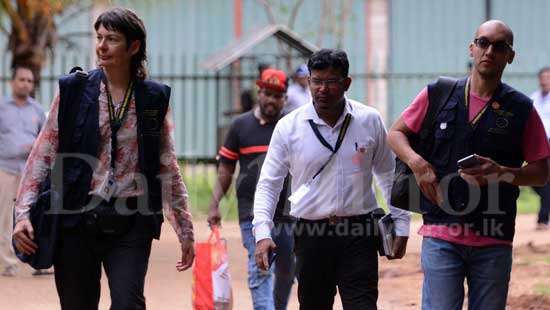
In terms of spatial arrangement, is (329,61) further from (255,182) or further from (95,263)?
(255,182)

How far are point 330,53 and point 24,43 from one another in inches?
404

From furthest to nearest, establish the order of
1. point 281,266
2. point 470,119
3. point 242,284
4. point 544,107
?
point 544,107, point 242,284, point 281,266, point 470,119

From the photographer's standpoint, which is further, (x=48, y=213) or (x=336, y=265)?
(x=336, y=265)

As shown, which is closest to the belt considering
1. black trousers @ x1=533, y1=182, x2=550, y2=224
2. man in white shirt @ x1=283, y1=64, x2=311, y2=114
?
man in white shirt @ x1=283, y1=64, x2=311, y2=114

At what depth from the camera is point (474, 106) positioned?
638cm

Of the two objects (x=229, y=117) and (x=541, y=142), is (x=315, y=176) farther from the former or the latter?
(x=229, y=117)

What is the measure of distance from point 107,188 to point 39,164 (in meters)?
0.34

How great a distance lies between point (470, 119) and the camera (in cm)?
634

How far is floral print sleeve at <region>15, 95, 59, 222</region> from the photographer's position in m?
6.33

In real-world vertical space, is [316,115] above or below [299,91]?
above

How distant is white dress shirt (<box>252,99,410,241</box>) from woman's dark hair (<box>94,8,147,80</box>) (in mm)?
1012

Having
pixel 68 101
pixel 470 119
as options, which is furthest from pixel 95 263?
pixel 470 119

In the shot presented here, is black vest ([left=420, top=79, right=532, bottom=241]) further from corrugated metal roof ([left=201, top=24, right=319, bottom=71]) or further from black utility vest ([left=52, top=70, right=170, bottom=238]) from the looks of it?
corrugated metal roof ([left=201, top=24, right=319, bottom=71])

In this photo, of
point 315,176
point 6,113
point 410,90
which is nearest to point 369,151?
point 315,176
